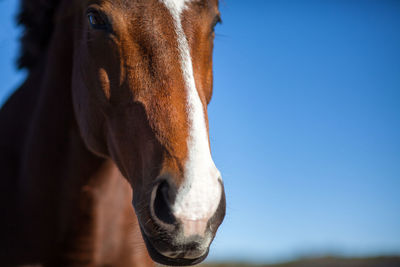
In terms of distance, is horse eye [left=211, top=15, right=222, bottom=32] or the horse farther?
horse eye [left=211, top=15, right=222, bottom=32]

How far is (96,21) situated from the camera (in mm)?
2020

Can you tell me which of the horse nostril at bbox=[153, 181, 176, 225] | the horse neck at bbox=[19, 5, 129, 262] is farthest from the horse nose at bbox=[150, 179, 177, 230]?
the horse neck at bbox=[19, 5, 129, 262]

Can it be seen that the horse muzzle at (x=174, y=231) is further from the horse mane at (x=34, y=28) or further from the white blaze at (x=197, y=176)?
the horse mane at (x=34, y=28)

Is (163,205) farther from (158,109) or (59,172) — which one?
(59,172)

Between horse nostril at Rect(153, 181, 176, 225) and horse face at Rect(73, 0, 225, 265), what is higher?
horse face at Rect(73, 0, 225, 265)

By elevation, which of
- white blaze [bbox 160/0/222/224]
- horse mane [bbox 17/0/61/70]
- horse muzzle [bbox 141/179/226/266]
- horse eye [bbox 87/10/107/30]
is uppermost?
horse mane [bbox 17/0/61/70]

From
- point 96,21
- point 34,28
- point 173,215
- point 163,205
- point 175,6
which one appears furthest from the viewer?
point 34,28

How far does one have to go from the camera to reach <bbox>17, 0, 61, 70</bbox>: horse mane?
2.91 meters

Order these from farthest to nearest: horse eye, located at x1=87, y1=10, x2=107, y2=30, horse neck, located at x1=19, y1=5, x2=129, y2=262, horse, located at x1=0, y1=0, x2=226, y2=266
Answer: horse neck, located at x1=19, y1=5, x2=129, y2=262
horse eye, located at x1=87, y1=10, x2=107, y2=30
horse, located at x1=0, y1=0, x2=226, y2=266

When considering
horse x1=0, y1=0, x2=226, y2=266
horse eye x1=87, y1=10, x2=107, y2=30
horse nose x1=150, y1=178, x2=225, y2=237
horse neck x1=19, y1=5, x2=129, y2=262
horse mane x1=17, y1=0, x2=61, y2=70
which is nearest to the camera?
horse nose x1=150, y1=178, x2=225, y2=237

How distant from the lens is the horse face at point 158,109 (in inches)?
57.5

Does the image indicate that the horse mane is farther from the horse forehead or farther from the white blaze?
the white blaze

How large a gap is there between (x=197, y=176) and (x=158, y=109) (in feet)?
1.32

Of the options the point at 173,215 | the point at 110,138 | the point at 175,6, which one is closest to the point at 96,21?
the point at 175,6
